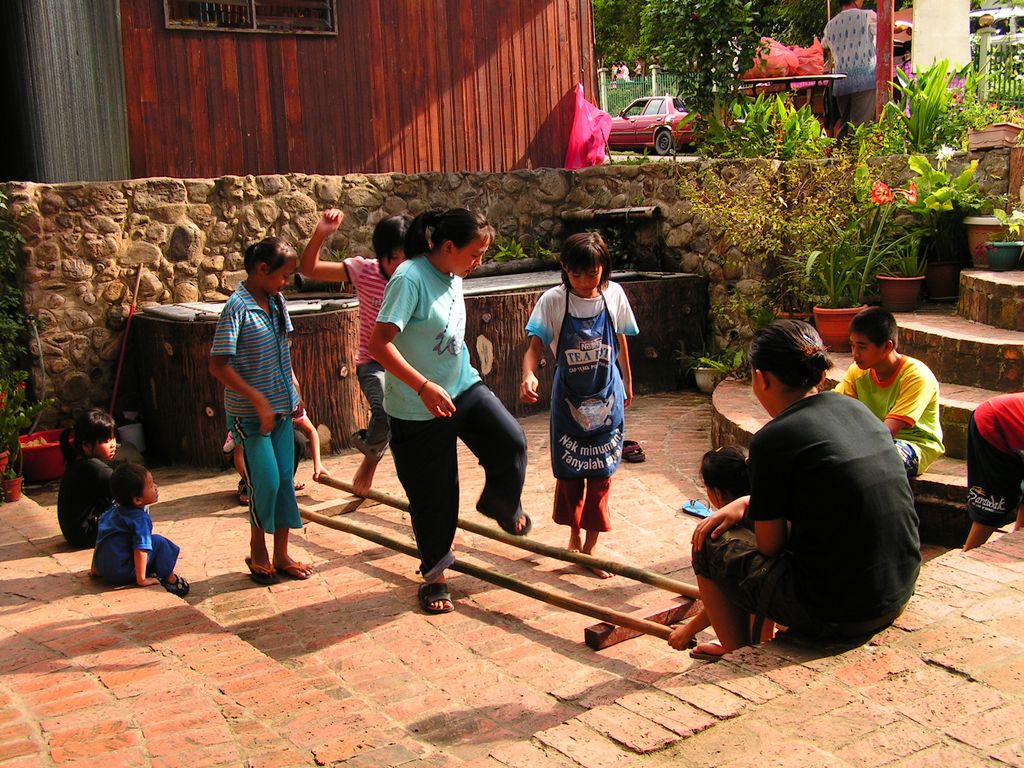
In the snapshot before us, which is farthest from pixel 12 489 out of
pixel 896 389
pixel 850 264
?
pixel 850 264

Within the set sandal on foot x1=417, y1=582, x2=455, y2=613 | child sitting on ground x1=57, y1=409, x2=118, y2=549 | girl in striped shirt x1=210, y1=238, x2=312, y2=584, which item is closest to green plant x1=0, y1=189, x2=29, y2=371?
child sitting on ground x1=57, y1=409, x2=118, y2=549

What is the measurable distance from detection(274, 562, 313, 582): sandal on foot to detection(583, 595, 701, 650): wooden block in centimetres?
166

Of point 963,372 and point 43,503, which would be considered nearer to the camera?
point 963,372

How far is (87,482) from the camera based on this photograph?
18.3 ft

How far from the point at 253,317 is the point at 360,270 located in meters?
1.12

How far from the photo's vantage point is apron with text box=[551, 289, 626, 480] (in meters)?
5.20

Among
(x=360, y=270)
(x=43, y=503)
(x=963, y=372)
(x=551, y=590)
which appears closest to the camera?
(x=551, y=590)

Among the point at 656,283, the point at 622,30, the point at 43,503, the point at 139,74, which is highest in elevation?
the point at 622,30

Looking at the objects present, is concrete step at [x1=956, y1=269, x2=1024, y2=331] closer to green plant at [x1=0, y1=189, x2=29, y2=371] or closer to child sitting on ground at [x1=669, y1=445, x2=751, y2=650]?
child sitting on ground at [x1=669, y1=445, x2=751, y2=650]

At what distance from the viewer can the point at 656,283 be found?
9609mm

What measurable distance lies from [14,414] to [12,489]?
77 cm

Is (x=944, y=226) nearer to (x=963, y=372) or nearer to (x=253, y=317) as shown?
(x=963, y=372)

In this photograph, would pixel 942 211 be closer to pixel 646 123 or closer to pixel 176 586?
pixel 176 586

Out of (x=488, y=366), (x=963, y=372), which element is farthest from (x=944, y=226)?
(x=488, y=366)
